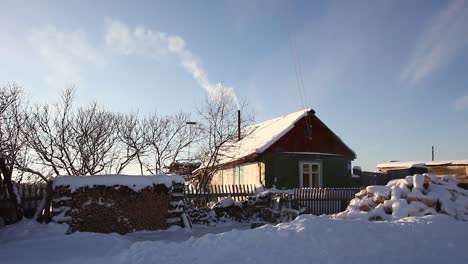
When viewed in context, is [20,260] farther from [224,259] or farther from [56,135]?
[56,135]

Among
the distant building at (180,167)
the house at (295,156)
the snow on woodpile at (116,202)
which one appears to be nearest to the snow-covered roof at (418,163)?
the house at (295,156)

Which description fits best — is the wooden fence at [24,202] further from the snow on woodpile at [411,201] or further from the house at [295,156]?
the house at [295,156]

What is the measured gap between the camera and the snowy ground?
6309 mm

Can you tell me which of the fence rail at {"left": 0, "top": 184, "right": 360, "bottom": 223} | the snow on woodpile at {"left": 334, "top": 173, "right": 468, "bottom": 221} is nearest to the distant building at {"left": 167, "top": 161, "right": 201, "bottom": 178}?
the fence rail at {"left": 0, "top": 184, "right": 360, "bottom": 223}

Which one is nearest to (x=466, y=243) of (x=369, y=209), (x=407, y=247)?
(x=407, y=247)

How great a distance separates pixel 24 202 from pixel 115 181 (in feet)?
8.87

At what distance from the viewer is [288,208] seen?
618 inches

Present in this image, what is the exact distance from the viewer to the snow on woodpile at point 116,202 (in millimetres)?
10961

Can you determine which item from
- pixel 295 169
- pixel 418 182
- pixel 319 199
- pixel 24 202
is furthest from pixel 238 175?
pixel 24 202

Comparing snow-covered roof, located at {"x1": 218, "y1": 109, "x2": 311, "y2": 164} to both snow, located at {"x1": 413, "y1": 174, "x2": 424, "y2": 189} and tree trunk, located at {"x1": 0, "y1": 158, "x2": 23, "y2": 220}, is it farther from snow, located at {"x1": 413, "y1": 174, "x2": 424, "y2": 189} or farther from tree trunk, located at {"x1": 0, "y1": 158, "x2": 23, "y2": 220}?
tree trunk, located at {"x1": 0, "y1": 158, "x2": 23, "y2": 220}

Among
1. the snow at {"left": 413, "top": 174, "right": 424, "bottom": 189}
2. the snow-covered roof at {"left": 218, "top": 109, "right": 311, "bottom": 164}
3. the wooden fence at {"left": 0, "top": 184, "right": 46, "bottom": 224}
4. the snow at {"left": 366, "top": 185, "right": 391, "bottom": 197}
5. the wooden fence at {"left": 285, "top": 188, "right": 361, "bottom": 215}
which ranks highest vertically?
the snow-covered roof at {"left": 218, "top": 109, "right": 311, "bottom": 164}

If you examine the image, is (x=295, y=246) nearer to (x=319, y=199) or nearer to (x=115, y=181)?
(x=115, y=181)

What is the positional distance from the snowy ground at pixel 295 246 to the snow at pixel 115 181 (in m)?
2.58

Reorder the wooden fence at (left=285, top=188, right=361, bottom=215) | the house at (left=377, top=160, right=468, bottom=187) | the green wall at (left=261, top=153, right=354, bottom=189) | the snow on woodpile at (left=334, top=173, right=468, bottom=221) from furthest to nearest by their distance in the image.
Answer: the house at (left=377, top=160, right=468, bottom=187), the green wall at (left=261, top=153, right=354, bottom=189), the wooden fence at (left=285, top=188, right=361, bottom=215), the snow on woodpile at (left=334, top=173, right=468, bottom=221)
